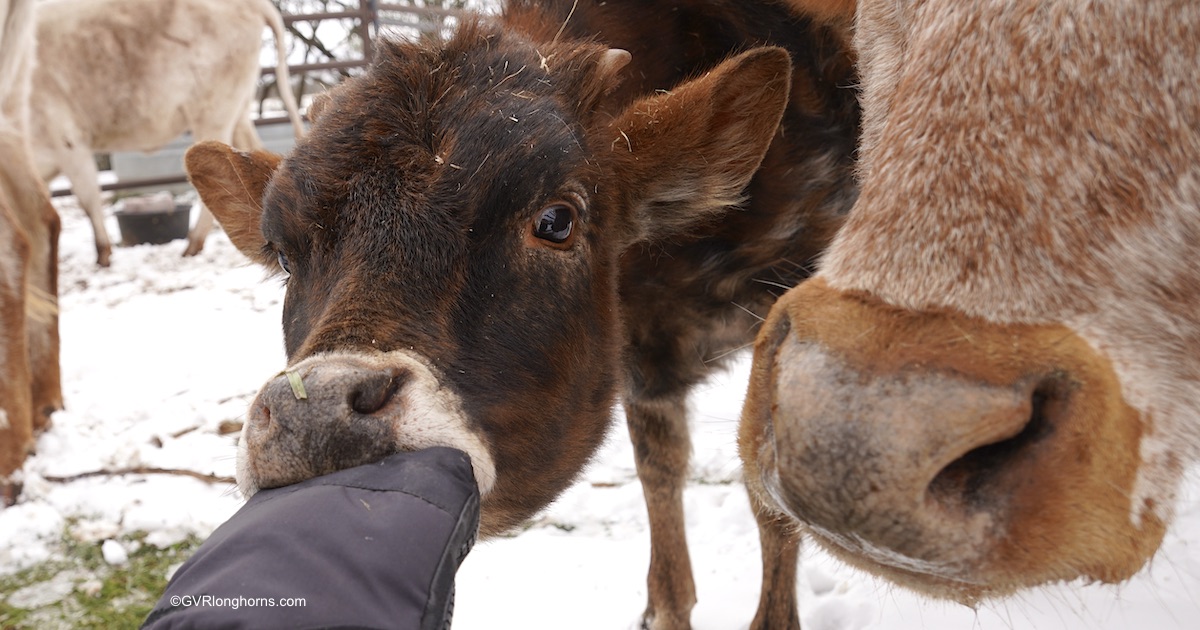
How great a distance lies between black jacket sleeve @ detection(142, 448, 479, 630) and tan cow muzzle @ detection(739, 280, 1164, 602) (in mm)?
735

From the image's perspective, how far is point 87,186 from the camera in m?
10.3

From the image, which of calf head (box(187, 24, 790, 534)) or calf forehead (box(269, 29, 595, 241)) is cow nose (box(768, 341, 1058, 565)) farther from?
calf forehead (box(269, 29, 595, 241))

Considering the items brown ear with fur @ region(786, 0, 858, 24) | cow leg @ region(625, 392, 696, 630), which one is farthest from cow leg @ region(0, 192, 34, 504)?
brown ear with fur @ region(786, 0, 858, 24)

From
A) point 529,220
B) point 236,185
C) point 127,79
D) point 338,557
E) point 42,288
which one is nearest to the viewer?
point 338,557

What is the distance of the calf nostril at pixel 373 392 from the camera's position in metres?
1.72

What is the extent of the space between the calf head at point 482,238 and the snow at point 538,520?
613 mm

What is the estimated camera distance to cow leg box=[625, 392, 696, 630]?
3600mm

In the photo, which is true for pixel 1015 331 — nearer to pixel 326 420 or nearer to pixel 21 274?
pixel 326 420

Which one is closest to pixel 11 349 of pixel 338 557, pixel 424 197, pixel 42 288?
pixel 42 288

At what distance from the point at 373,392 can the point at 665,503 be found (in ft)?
7.13

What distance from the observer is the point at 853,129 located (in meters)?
3.12

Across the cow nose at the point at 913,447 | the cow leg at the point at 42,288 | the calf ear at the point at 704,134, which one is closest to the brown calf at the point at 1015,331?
the cow nose at the point at 913,447

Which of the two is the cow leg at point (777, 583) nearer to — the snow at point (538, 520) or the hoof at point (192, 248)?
the snow at point (538, 520)

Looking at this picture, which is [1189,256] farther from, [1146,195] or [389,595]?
[389,595]
